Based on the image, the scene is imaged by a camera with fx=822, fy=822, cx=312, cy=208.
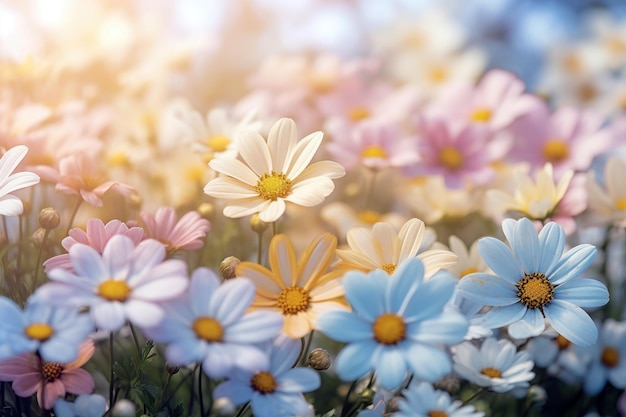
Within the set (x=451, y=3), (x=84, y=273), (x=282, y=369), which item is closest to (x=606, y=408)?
(x=282, y=369)

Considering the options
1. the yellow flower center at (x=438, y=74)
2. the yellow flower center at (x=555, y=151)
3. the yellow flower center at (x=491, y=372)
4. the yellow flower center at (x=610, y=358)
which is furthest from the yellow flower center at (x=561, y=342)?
the yellow flower center at (x=438, y=74)

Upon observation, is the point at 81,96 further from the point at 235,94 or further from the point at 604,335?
the point at 604,335

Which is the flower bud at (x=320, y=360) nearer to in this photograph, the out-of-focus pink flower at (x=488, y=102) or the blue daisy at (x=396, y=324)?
the blue daisy at (x=396, y=324)

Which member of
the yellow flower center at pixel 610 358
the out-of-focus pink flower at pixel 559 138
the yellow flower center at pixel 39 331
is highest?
the out-of-focus pink flower at pixel 559 138

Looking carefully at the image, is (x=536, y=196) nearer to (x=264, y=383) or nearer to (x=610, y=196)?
(x=610, y=196)

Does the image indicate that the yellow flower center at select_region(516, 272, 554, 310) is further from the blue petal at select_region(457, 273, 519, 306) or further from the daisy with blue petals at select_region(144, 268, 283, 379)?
the daisy with blue petals at select_region(144, 268, 283, 379)

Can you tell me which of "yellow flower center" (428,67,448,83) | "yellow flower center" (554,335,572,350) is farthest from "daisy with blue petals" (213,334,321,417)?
"yellow flower center" (428,67,448,83)
